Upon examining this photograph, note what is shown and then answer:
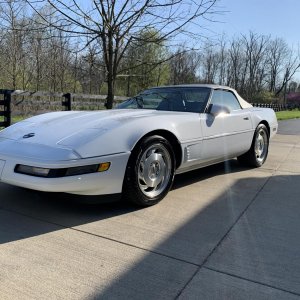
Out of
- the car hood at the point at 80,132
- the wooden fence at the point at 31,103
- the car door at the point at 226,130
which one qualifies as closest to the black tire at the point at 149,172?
the car hood at the point at 80,132

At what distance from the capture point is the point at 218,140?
4.94 metres

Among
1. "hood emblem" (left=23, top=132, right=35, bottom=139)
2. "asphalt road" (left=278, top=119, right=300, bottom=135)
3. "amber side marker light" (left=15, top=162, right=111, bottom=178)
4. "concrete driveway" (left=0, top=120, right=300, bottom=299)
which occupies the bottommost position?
"concrete driveway" (left=0, top=120, right=300, bottom=299)

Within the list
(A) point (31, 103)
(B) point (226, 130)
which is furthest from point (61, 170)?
(A) point (31, 103)

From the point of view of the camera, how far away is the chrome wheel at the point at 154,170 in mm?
3936

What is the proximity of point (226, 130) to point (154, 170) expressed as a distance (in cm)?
148

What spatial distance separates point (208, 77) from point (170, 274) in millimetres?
65834

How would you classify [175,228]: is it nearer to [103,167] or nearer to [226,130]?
[103,167]

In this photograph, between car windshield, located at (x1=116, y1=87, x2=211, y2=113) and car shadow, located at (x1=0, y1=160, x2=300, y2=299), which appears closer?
car shadow, located at (x1=0, y1=160, x2=300, y2=299)

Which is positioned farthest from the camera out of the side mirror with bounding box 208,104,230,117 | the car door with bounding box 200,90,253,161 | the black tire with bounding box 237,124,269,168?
the black tire with bounding box 237,124,269,168

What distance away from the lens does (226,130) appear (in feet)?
16.8

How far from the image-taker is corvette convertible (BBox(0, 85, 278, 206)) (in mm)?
3432

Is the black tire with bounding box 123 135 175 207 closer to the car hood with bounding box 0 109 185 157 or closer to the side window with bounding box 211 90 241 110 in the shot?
the car hood with bounding box 0 109 185 157

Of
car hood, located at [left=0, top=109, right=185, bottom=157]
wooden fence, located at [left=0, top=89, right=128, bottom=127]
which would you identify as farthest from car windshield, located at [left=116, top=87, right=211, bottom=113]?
wooden fence, located at [left=0, top=89, right=128, bottom=127]

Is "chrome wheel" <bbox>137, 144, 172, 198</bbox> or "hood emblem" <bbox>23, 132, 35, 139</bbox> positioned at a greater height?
"hood emblem" <bbox>23, 132, 35, 139</bbox>
